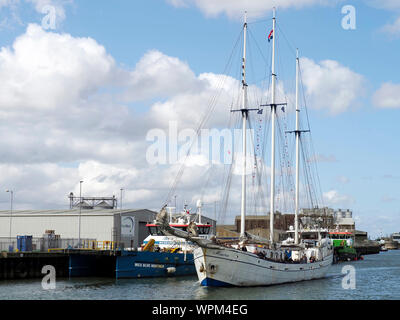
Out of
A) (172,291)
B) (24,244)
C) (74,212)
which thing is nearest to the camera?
(172,291)

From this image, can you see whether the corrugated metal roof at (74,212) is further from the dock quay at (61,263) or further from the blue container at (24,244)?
the dock quay at (61,263)

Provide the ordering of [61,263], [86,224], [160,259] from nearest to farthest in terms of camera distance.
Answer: [160,259] → [61,263] → [86,224]

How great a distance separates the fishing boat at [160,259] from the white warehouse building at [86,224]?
925cm

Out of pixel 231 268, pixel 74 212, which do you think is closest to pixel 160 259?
pixel 231 268

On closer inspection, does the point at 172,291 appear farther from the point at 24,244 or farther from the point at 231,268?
the point at 24,244

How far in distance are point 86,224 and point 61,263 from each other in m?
17.8

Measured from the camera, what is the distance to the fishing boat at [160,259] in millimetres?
56531

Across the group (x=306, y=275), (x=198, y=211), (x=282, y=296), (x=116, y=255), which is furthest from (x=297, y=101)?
(x=282, y=296)

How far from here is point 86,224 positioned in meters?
78.2

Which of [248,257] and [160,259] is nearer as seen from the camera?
[248,257]

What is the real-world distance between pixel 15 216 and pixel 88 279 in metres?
31.5

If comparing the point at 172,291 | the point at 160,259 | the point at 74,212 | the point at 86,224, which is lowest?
the point at 172,291

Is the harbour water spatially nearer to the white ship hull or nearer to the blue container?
the white ship hull
